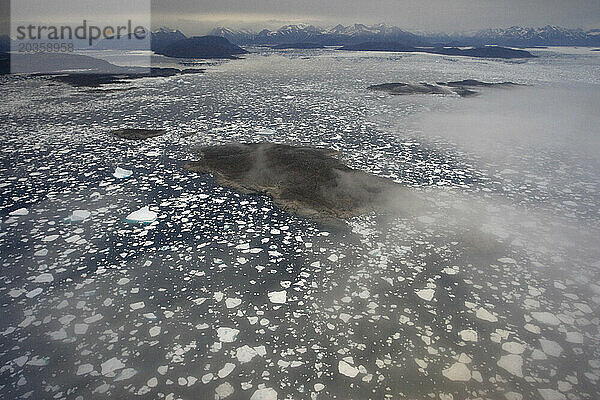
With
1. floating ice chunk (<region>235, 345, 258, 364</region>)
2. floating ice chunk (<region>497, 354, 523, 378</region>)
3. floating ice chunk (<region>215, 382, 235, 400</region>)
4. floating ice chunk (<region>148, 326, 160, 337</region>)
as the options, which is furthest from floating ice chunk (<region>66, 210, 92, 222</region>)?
floating ice chunk (<region>497, 354, 523, 378</region>)

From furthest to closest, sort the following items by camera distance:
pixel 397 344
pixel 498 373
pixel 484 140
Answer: pixel 484 140, pixel 397 344, pixel 498 373

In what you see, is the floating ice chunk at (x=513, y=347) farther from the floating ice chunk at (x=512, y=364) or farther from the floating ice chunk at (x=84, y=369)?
the floating ice chunk at (x=84, y=369)

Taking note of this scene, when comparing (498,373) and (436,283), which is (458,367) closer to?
(498,373)

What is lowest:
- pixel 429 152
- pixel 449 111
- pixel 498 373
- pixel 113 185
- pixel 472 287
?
pixel 498 373

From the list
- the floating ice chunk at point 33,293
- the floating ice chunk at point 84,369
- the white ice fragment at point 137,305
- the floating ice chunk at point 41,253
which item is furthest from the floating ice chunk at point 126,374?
the floating ice chunk at point 41,253

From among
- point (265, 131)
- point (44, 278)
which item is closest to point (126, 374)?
point (44, 278)

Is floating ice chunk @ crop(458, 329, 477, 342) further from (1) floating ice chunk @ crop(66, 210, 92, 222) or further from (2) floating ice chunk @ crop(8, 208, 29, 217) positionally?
(2) floating ice chunk @ crop(8, 208, 29, 217)

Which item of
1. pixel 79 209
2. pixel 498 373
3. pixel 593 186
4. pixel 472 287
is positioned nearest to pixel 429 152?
pixel 593 186
